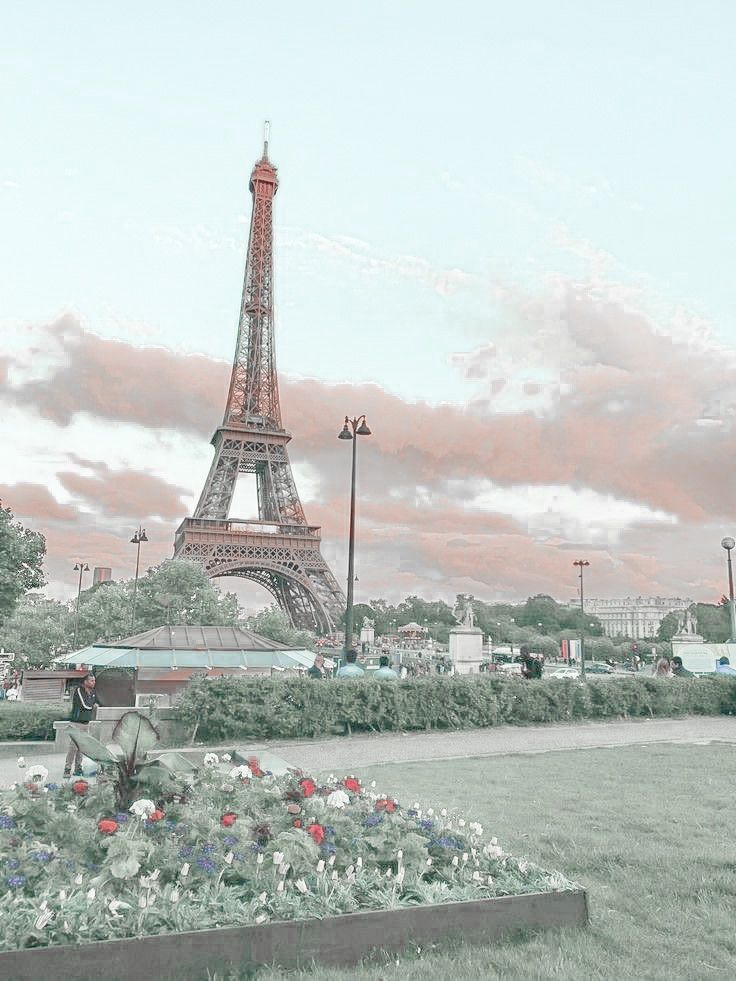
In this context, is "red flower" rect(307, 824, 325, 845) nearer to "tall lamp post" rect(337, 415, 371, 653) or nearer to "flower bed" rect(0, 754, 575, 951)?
"flower bed" rect(0, 754, 575, 951)

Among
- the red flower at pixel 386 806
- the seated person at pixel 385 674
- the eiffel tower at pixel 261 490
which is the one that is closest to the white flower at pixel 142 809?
the red flower at pixel 386 806

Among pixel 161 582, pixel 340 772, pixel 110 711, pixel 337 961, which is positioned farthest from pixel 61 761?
pixel 161 582

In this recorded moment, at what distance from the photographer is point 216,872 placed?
A: 4.47 meters

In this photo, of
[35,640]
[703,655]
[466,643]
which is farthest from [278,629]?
[703,655]

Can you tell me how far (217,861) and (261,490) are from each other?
5917 centimetres

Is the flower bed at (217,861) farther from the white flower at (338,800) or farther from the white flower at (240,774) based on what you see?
the white flower at (240,774)

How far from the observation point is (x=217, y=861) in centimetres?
456

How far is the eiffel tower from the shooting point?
54.7 m

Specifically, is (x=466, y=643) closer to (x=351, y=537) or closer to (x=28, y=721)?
(x=351, y=537)

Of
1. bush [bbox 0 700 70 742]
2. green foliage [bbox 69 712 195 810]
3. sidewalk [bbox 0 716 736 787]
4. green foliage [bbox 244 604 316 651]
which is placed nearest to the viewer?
green foliage [bbox 69 712 195 810]

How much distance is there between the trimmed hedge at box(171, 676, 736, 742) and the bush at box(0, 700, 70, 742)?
122 inches

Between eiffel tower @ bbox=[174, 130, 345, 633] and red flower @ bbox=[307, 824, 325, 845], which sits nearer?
red flower @ bbox=[307, 824, 325, 845]

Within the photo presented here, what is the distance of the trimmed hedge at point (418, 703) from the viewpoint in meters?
12.7

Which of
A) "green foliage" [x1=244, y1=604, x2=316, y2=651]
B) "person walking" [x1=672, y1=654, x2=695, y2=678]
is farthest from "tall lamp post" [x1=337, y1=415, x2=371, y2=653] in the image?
"green foliage" [x1=244, y1=604, x2=316, y2=651]
